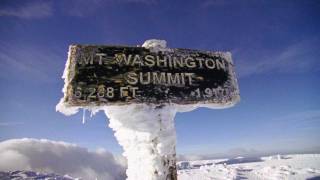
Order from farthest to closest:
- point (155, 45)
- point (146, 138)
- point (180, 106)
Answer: point (155, 45)
point (180, 106)
point (146, 138)

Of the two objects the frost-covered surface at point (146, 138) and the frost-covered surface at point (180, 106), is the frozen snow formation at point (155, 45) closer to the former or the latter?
the frost-covered surface at point (180, 106)

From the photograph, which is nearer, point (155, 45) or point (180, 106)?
point (180, 106)

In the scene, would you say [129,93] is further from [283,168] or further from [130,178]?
[283,168]

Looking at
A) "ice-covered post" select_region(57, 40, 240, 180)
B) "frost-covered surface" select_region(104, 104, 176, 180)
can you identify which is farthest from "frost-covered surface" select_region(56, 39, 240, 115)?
"frost-covered surface" select_region(104, 104, 176, 180)

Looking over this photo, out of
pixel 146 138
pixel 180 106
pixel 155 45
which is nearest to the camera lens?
pixel 146 138

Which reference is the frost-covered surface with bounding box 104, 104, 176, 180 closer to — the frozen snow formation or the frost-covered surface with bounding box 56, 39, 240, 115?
the frost-covered surface with bounding box 56, 39, 240, 115

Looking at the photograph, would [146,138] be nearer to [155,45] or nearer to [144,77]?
[144,77]

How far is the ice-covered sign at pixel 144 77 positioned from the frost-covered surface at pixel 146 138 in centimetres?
10

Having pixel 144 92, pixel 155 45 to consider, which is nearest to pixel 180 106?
pixel 144 92

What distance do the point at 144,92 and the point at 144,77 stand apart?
0.35 ft

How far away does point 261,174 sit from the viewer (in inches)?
528

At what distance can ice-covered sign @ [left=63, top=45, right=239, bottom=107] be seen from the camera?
1.67 meters

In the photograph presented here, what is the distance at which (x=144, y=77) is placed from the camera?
179 cm

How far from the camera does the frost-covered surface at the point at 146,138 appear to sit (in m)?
1.69
